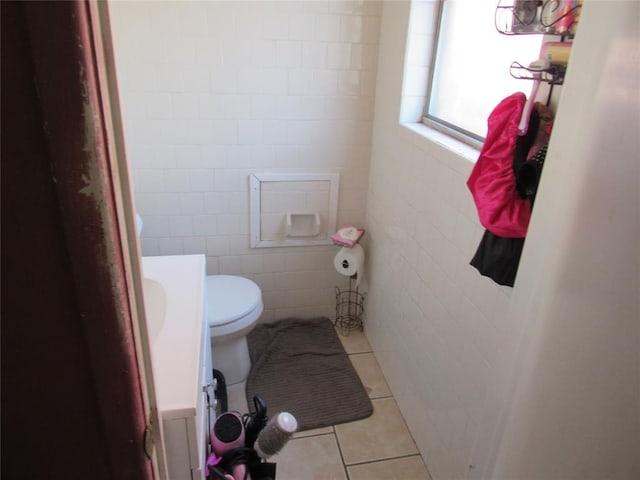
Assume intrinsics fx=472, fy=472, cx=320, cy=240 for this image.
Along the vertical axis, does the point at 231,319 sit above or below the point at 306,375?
above

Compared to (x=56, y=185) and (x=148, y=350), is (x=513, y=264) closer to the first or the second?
(x=148, y=350)

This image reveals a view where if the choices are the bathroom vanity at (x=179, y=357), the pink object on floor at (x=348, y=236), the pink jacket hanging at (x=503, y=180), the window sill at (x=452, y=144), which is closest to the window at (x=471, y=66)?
the window sill at (x=452, y=144)

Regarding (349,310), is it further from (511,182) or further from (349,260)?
(511,182)

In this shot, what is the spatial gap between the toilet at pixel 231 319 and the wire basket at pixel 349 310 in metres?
0.62

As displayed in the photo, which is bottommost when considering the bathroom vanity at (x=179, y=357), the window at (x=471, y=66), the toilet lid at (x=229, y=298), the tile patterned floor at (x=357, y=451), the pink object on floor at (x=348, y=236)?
the tile patterned floor at (x=357, y=451)

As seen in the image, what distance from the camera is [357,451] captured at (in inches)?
76.7

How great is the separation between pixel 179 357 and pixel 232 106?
1.38 m

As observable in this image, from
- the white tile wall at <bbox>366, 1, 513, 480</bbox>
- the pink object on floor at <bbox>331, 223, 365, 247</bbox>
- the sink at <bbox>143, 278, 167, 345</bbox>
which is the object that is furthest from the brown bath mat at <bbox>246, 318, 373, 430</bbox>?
the sink at <bbox>143, 278, 167, 345</bbox>

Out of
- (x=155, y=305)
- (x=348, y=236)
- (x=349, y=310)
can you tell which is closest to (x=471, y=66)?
(x=348, y=236)

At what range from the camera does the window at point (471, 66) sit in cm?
148

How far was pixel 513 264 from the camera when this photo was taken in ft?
3.81

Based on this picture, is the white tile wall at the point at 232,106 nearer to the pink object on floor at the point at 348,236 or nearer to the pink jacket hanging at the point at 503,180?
the pink object on floor at the point at 348,236

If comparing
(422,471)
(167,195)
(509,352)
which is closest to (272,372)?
(422,471)

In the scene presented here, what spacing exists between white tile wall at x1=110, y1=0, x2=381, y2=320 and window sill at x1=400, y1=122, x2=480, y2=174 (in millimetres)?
464
